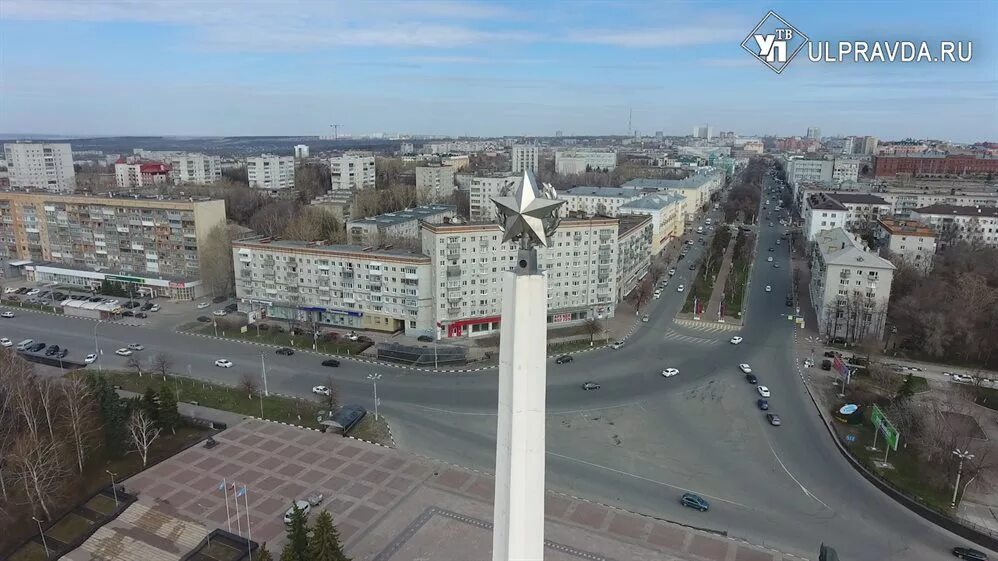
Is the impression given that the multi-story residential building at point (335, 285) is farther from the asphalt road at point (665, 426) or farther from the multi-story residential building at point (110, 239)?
the multi-story residential building at point (110, 239)

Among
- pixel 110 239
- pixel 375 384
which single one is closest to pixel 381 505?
pixel 375 384

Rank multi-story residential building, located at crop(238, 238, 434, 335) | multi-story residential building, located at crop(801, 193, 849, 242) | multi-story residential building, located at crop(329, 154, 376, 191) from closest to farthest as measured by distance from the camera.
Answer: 1. multi-story residential building, located at crop(238, 238, 434, 335)
2. multi-story residential building, located at crop(801, 193, 849, 242)
3. multi-story residential building, located at crop(329, 154, 376, 191)

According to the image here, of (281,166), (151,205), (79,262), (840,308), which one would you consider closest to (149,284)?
(151,205)

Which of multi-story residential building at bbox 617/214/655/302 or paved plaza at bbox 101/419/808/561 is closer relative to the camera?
paved plaza at bbox 101/419/808/561

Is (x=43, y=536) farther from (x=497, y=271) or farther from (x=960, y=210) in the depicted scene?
(x=960, y=210)

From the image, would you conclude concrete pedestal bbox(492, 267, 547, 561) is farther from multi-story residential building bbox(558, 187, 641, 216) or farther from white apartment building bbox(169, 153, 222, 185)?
white apartment building bbox(169, 153, 222, 185)

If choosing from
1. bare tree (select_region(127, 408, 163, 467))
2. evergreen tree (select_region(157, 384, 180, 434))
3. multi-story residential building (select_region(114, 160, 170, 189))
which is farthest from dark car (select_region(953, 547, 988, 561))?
multi-story residential building (select_region(114, 160, 170, 189))
